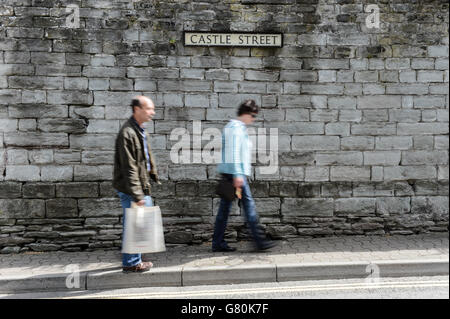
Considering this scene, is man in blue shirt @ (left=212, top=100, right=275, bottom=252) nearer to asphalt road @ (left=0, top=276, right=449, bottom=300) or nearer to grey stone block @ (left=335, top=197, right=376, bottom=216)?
asphalt road @ (left=0, top=276, right=449, bottom=300)

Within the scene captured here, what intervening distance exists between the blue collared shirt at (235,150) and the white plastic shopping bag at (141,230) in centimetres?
117

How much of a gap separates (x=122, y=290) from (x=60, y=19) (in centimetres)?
387

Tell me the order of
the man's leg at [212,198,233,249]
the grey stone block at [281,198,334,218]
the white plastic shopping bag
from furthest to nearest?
the grey stone block at [281,198,334,218], the man's leg at [212,198,233,249], the white plastic shopping bag

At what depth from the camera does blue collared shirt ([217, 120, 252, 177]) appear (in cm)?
495

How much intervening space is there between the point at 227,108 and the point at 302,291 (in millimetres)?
2889

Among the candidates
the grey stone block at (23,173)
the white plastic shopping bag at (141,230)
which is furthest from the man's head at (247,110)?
the grey stone block at (23,173)

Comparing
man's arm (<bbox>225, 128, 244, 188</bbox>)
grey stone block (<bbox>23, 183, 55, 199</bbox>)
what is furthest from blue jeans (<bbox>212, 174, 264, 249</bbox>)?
grey stone block (<bbox>23, 183, 55, 199</bbox>)

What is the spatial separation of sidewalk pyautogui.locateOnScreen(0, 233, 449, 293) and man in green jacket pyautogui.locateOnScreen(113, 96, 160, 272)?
0.33 m

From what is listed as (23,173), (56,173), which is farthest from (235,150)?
(23,173)

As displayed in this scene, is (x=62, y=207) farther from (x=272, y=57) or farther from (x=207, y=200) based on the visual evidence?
(x=272, y=57)

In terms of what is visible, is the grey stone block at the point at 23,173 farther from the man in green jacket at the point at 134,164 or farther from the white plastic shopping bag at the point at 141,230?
the white plastic shopping bag at the point at 141,230

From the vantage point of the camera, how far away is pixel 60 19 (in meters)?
5.71

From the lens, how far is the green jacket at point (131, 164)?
14.0 feet

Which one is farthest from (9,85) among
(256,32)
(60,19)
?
(256,32)
